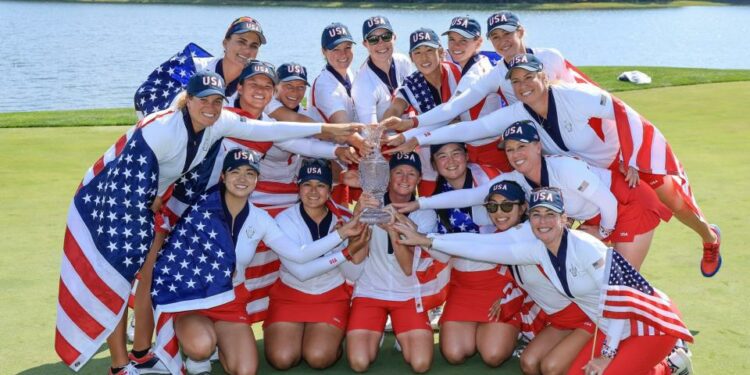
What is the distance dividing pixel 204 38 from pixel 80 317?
3887cm

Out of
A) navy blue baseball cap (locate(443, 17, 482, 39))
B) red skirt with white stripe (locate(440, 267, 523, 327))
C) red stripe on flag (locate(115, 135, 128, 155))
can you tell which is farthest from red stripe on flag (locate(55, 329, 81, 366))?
navy blue baseball cap (locate(443, 17, 482, 39))

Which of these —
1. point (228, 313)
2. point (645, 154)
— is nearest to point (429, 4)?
point (645, 154)

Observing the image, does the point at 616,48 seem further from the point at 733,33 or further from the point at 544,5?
the point at 544,5

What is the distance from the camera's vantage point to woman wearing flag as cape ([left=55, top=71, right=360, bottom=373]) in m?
5.70

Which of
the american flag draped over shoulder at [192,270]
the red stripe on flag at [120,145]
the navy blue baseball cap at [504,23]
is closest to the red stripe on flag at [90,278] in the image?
the american flag draped over shoulder at [192,270]

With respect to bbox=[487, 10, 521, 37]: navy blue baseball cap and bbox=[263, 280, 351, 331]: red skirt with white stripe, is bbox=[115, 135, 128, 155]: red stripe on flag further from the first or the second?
bbox=[487, 10, 521, 37]: navy blue baseball cap

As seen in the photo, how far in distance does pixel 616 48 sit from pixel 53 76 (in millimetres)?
24475

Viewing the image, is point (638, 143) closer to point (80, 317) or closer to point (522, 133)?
point (522, 133)

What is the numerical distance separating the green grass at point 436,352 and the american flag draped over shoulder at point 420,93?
1.87 m

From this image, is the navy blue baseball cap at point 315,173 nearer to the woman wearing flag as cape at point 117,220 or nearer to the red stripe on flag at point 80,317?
the woman wearing flag as cape at point 117,220

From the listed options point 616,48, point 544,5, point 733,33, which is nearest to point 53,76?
point 616,48

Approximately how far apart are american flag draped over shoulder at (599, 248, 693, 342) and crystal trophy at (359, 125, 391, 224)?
1.45 meters

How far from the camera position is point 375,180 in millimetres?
6277

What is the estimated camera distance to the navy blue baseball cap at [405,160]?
6566 millimetres
